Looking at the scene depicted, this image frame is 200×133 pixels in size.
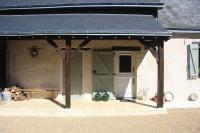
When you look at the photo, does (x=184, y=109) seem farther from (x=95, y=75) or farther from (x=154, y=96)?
(x=95, y=75)

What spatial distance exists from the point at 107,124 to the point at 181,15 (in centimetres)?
727

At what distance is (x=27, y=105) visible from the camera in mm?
13328

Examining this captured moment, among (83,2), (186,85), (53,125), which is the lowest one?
(53,125)

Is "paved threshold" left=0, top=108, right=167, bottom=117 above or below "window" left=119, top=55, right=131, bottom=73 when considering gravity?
below

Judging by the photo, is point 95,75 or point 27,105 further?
point 95,75

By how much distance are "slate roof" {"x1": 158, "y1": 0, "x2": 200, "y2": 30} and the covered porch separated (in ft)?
4.67

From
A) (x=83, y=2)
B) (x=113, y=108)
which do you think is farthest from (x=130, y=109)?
(x=83, y=2)

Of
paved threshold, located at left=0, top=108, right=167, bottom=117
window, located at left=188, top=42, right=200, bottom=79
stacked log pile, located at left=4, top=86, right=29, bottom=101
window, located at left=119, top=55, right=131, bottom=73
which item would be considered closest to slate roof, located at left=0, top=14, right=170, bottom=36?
window, located at left=119, top=55, right=131, bottom=73

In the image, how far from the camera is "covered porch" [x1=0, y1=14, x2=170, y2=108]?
12398mm

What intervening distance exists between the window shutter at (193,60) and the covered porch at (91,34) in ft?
7.17

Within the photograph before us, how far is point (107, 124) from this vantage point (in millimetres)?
11047

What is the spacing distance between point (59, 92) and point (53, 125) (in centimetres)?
386

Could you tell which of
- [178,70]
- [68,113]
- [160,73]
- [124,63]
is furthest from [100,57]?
[178,70]

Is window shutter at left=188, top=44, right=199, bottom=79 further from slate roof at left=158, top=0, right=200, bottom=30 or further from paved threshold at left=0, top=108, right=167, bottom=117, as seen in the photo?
paved threshold at left=0, top=108, right=167, bottom=117
